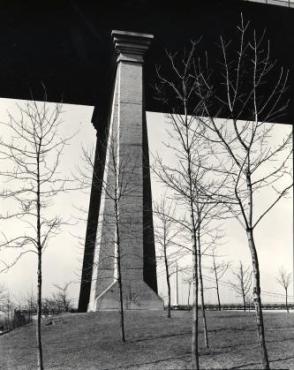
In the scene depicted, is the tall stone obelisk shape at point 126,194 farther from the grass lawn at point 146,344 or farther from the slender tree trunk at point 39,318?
the slender tree trunk at point 39,318

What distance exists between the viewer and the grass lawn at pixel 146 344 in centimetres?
1109

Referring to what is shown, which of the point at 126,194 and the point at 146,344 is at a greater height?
the point at 126,194

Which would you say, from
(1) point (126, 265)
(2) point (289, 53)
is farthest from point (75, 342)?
(2) point (289, 53)

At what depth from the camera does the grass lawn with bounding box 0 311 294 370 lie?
36.4ft

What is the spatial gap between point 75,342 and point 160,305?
21.3ft

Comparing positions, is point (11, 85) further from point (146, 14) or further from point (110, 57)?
point (146, 14)

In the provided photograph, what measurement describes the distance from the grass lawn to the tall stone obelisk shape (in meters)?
1.80

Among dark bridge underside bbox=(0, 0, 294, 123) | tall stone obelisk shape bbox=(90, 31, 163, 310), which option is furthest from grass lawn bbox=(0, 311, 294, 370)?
dark bridge underside bbox=(0, 0, 294, 123)

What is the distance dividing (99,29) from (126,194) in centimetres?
810

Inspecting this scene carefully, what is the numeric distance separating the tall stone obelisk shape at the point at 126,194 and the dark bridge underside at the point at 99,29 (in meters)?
0.99

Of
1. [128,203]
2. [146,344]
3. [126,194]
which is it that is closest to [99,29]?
[126,194]

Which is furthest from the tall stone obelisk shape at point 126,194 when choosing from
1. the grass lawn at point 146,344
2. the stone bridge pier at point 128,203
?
the grass lawn at point 146,344

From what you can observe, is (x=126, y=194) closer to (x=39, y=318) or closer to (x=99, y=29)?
(x=99, y=29)

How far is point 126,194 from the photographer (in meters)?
20.6
